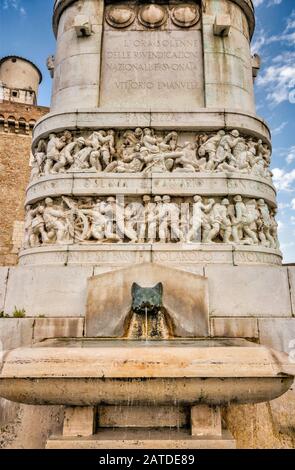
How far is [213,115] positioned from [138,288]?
4199mm

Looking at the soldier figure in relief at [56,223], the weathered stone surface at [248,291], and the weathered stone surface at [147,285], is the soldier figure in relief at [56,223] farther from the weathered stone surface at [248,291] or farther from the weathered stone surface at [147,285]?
the weathered stone surface at [248,291]

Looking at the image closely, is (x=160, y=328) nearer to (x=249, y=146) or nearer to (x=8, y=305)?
(x=8, y=305)

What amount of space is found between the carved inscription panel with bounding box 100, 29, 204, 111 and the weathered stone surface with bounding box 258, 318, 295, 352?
474cm

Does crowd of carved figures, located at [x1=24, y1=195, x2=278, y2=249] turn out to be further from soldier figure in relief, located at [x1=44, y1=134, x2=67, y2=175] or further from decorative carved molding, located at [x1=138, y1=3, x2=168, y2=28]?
decorative carved molding, located at [x1=138, y1=3, x2=168, y2=28]

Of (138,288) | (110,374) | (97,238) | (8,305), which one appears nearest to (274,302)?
(138,288)

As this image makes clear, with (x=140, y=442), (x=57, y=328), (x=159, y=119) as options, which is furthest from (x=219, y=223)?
(x=140, y=442)

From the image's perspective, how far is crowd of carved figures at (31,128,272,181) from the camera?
7.25 metres

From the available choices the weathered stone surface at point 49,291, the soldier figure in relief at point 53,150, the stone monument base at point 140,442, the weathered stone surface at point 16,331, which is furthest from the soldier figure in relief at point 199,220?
the stone monument base at point 140,442

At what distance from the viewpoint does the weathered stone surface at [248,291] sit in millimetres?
6016

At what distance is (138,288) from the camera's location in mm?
5312

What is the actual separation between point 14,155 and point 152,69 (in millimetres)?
29632

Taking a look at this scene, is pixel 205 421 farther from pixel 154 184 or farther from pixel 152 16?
pixel 152 16

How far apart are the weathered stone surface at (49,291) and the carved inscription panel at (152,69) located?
12.5ft

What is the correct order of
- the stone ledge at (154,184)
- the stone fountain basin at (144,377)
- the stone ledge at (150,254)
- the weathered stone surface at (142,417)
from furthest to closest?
the stone ledge at (154,184) → the stone ledge at (150,254) → the weathered stone surface at (142,417) → the stone fountain basin at (144,377)
